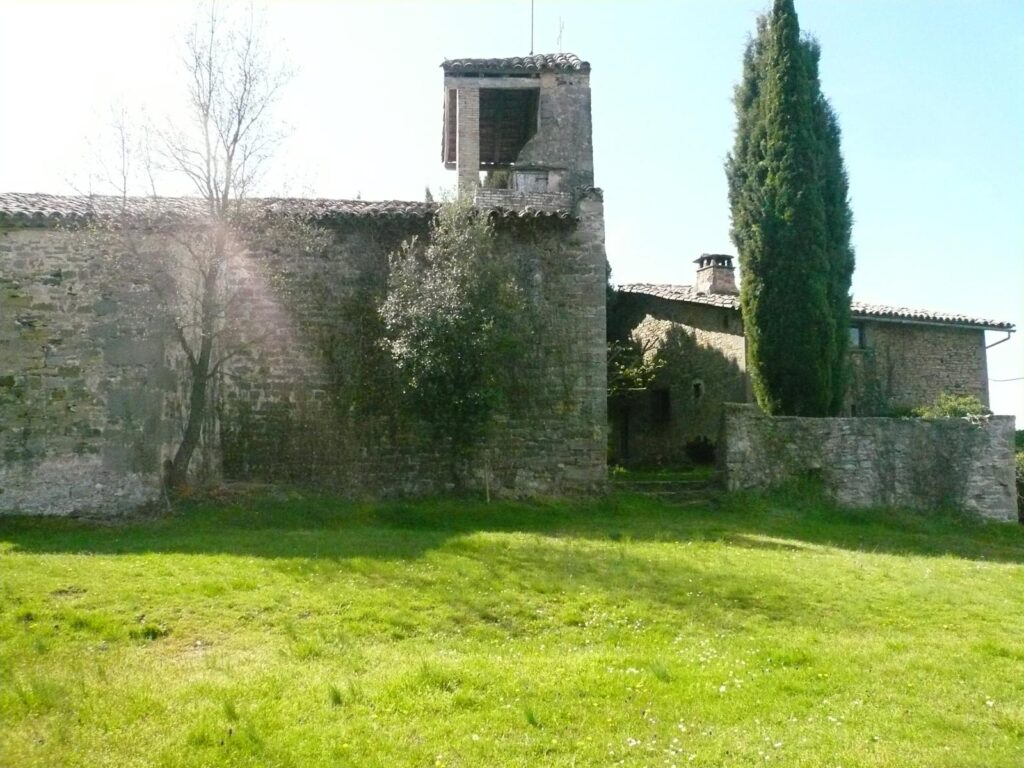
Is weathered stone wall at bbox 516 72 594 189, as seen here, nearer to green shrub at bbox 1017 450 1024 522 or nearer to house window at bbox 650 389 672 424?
house window at bbox 650 389 672 424

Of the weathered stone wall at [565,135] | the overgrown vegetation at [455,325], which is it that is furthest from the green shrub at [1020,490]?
the overgrown vegetation at [455,325]

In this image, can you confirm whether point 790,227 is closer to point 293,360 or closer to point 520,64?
point 520,64

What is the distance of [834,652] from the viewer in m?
8.48

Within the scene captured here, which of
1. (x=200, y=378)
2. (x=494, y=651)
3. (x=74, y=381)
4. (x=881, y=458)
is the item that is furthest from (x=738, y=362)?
(x=494, y=651)

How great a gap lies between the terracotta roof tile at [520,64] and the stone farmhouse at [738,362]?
22.8ft

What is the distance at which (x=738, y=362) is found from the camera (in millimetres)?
22500

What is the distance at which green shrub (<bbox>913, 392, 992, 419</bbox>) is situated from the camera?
2081 cm

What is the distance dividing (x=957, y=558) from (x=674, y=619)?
24.0 feet

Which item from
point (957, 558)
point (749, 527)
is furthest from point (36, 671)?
point (957, 558)

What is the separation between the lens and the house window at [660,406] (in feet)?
83.8

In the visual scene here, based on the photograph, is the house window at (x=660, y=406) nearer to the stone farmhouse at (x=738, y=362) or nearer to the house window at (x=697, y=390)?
the stone farmhouse at (x=738, y=362)

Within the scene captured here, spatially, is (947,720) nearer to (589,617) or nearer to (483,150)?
(589,617)

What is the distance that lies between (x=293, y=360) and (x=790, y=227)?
11.1 metres

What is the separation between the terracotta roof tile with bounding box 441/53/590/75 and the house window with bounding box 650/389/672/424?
9528mm
